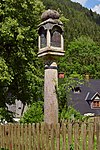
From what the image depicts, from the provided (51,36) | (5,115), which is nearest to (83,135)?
(51,36)

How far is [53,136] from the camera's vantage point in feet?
22.3

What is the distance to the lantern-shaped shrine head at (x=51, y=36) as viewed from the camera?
7.86 meters

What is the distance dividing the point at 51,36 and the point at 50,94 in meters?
1.37

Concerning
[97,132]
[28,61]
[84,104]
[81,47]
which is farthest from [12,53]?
[81,47]

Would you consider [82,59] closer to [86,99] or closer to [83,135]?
[86,99]

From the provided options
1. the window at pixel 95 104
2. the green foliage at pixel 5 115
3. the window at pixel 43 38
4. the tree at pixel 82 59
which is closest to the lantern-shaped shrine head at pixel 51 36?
the window at pixel 43 38

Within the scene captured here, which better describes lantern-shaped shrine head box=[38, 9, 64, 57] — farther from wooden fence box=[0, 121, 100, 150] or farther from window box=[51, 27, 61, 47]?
wooden fence box=[0, 121, 100, 150]

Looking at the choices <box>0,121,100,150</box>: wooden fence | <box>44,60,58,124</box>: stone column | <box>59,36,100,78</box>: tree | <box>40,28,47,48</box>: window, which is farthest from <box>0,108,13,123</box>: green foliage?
<box>59,36,100,78</box>: tree

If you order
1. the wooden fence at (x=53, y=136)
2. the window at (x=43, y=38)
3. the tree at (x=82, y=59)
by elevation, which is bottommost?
the wooden fence at (x=53, y=136)

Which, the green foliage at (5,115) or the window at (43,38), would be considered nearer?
the window at (43,38)

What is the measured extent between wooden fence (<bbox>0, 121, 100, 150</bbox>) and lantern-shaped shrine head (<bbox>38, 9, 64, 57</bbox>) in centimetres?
168

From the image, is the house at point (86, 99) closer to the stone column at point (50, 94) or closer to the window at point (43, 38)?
the window at point (43, 38)

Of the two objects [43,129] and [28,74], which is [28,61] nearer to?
[28,74]

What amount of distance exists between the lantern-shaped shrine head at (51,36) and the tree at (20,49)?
9583 millimetres
